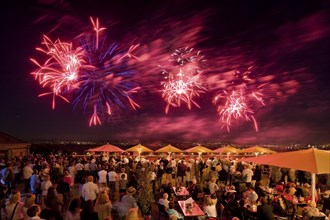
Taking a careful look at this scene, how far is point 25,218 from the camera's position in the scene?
25.6 ft

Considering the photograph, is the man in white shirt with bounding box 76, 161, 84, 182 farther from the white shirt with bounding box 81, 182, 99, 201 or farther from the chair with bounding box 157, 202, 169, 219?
the chair with bounding box 157, 202, 169, 219

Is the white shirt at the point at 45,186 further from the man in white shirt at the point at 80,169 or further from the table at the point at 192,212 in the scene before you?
the man in white shirt at the point at 80,169

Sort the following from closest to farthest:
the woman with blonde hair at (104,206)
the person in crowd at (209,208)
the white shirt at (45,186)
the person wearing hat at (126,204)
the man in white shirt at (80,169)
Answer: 1. the woman with blonde hair at (104,206)
2. the person wearing hat at (126,204)
3. the person in crowd at (209,208)
4. the white shirt at (45,186)
5. the man in white shirt at (80,169)

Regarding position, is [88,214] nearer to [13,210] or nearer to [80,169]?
[13,210]

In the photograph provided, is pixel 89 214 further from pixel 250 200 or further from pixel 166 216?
pixel 250 200

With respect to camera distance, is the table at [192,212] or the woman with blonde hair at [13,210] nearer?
the woman with blonde hair at [13,210]

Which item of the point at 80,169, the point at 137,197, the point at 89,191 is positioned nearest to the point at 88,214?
the point at 89,191

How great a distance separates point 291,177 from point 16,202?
15857mm

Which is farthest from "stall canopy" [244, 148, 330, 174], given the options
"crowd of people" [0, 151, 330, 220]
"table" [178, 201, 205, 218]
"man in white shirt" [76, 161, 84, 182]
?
"man in white shirt" [76, 161, 84, 182]

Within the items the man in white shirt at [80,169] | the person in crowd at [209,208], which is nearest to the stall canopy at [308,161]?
the person in crowd at [209,208]

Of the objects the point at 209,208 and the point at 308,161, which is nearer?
the point at 308,161

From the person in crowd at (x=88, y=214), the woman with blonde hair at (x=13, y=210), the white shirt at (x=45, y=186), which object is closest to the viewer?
the person in crowd at (x=88, y=214)

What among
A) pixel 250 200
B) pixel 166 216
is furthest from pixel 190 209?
Result: pixel 250 200

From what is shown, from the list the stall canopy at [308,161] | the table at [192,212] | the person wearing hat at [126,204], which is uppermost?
the stall canopy at [308,161]
